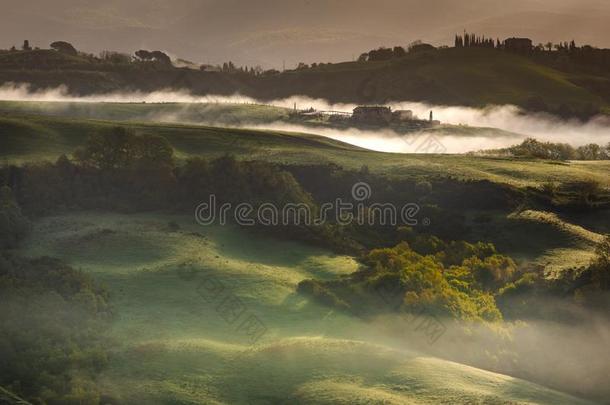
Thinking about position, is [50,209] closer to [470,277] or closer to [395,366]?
[470,277]

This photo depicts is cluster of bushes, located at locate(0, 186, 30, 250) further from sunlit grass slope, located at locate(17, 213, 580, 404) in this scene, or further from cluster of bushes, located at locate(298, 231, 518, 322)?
cluster of bushes, located at locate(298, 231, 518, 322)

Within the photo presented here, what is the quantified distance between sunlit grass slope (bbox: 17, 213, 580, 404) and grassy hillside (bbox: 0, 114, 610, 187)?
173ft

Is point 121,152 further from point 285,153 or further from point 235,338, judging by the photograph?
point 235,338

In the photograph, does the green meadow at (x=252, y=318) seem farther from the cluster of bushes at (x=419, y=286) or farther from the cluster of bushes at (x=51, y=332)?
the cluster of bushes at (x=419, y=286)

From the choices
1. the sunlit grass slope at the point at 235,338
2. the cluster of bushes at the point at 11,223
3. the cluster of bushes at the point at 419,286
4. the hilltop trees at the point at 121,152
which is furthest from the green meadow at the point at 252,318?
the hilltop trees at the point at 121,152

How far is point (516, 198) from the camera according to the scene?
389ft

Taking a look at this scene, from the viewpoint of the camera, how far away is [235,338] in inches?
2264

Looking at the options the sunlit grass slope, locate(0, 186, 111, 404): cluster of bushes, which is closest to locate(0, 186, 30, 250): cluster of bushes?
the sunlit grass slope

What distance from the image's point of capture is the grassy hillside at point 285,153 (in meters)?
134

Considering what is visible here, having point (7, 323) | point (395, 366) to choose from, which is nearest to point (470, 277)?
point (395, 366)

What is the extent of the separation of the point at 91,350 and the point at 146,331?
6972mm

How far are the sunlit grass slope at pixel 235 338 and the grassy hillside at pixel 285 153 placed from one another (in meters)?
52.8

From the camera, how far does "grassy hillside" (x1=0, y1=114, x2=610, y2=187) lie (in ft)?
441

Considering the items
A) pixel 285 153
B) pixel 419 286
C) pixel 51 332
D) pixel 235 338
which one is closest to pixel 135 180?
pixel 419 286
